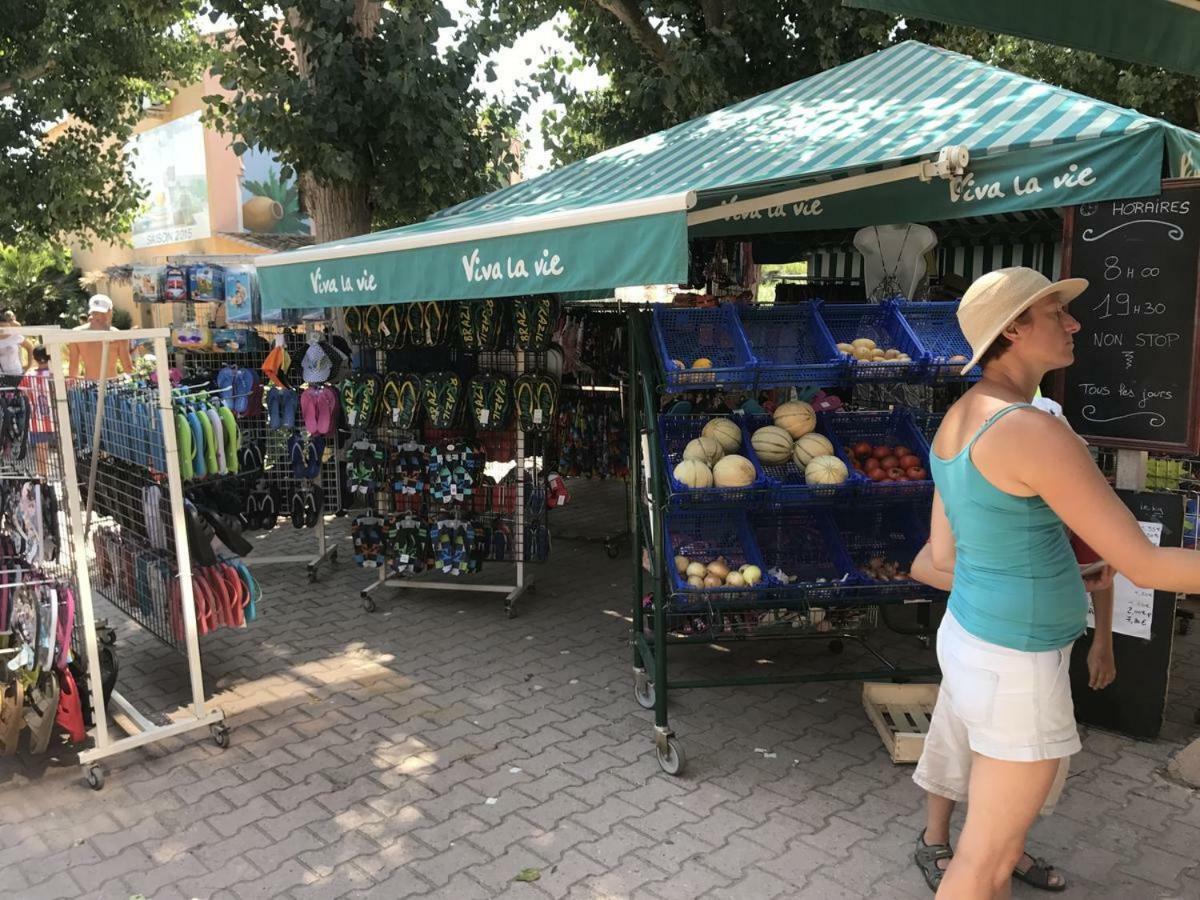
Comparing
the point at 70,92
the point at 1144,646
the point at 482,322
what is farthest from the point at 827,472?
the point at 70,92

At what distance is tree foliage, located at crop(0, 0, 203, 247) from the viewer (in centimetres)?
1091

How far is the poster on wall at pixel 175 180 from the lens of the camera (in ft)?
79.1

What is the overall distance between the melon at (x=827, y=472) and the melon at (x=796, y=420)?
235mm

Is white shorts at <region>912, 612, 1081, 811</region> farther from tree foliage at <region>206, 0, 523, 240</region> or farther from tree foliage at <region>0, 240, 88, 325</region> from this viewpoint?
tree foliage at <region>0, 240, 88, 325</region>

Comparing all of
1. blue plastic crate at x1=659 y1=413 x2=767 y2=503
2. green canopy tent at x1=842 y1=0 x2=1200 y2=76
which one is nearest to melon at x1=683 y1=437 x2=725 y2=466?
blue plastic crate at x1=659 y1=413 x2=767 y2=503

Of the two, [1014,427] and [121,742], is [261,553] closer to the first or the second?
[121,742]

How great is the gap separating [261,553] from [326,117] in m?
3.79

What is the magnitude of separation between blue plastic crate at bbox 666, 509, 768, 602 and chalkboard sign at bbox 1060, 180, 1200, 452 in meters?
1.78

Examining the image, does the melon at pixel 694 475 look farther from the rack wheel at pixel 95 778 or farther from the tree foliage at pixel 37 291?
the tree foliage at pixel 37 291

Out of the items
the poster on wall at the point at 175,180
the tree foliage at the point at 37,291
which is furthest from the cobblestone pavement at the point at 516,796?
the tree foliage at the point at 37,291

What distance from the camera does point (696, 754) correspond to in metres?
4.20

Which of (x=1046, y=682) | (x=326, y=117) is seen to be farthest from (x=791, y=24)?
(x=1046, y=682)

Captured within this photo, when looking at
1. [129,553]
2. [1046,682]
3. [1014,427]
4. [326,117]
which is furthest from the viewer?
[326,117]

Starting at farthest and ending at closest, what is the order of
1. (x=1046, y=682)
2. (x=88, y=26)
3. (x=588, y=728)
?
(x=88, y=26) → (x=588, y=728) → (x=1046, y=682)
